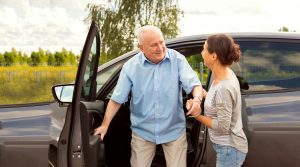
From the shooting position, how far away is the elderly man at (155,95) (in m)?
3.05

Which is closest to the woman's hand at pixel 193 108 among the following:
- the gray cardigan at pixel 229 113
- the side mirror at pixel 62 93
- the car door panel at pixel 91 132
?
the gray cardigan at pixel 229 113

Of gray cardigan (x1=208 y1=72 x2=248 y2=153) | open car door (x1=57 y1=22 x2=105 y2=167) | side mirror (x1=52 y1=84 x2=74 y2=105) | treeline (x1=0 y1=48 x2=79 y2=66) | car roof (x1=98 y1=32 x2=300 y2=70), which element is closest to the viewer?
open car door (x1=57 y1=22 x2=105 y2=167)

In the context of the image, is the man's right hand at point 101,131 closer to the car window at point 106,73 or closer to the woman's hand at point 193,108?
the car window at point 106,73

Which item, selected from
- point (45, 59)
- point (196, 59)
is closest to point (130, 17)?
point (45, 59)

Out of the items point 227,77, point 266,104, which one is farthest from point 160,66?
point 266,104

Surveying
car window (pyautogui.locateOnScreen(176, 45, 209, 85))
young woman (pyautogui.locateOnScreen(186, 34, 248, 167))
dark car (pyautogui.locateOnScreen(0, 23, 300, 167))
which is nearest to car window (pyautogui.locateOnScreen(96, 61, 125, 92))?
dark car (pyautogui.locateOnScreen(0, 23, 300, 167))

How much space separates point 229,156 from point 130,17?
2863cm

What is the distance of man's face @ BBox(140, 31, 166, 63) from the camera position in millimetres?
3021

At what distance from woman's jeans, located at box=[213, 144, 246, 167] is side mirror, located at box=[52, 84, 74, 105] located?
92 cm

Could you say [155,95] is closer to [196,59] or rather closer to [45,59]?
[196,59]

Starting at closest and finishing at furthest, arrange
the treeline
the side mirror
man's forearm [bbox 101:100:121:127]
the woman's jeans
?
the woman's jeans → the side mirror → man's forearm [bbox 101:100:121:127] → the treeline

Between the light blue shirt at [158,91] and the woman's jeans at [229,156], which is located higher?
the light blue shirt at [158,91]

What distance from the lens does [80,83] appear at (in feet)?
8.63

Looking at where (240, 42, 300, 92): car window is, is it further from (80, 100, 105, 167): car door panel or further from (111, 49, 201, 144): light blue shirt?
(80, 100, 105, 167): car door panel
